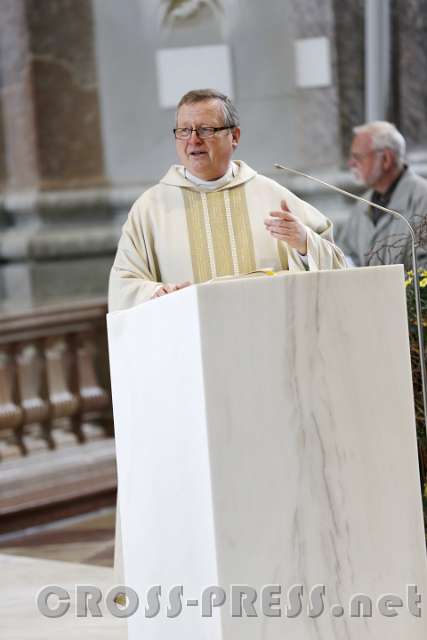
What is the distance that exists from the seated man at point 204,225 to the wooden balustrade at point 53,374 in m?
3.05

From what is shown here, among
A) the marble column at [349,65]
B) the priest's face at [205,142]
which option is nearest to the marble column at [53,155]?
the marble column at [349,65]

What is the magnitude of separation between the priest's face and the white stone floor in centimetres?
146

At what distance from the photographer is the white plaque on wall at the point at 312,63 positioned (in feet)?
23.9

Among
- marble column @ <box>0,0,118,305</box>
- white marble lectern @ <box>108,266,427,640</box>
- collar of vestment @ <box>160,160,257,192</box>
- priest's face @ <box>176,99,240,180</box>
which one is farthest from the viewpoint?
marble column @ <box>0,0,118,305</box>

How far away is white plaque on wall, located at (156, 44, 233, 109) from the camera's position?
24.1ft

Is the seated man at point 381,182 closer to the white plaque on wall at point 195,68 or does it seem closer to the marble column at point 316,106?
the marble column at point 316,106

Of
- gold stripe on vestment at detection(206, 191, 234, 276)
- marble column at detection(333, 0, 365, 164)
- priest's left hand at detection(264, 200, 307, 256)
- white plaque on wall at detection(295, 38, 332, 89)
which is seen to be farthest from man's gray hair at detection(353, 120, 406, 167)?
priest's left hand at detection(264, 200, 307, 256)

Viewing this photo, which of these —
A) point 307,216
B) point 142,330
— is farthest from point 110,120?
point 142,330

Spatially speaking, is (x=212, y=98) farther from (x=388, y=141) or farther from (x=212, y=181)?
(x=388, y=141)

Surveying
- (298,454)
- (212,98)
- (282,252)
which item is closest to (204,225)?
(282,252)

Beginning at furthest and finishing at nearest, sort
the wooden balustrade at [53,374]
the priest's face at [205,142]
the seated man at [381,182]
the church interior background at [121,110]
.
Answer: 1. the church interior background at [121,110]
2. the wooden balustrade at [53,374]
3. the seated man at [381,182]
4. the priest's face at [205,142]

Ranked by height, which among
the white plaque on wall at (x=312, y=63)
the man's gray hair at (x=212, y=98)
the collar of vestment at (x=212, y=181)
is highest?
the white plaque on wall at (x=312, y=63)

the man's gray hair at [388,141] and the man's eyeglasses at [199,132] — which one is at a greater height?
the man's eyeglasses at [199,132]

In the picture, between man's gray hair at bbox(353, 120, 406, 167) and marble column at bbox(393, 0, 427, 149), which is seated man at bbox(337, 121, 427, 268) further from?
marble column at bbox(393, 0, 427, 149)
